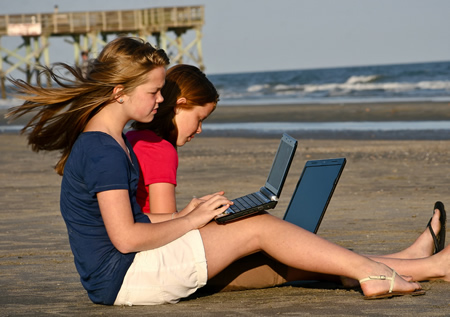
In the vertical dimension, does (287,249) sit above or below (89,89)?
below

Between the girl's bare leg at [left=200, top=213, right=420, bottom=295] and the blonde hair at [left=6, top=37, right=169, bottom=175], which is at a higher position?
the blonde hair at [left=6, top=37, right=169, bottom=175]

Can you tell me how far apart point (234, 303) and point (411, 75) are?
4354 cm

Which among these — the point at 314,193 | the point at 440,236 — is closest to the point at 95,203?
the point at 314,193

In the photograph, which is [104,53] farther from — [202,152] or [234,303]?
[202,152]

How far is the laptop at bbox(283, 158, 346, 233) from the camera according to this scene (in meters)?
3.98

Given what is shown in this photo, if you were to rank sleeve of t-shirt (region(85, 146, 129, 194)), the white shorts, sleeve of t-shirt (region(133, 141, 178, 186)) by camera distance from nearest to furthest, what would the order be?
1. sleeve of t-shirt (region(85, 146, 129, 194))
2. the white shorts
3. sleeve of t-shirt (region(133, 141, 178, 186))

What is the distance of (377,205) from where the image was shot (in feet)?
21.9

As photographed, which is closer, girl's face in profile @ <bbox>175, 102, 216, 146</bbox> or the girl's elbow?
the girl's elbow

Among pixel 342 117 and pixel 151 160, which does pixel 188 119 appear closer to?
pixel 151 160

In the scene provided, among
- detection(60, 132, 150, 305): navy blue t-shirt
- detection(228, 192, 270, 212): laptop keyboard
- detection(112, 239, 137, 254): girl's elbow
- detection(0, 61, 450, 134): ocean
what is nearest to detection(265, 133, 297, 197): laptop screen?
detection(228, 192, 270, 212): laptop keyboard

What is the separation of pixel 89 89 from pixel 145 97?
0.81 ft

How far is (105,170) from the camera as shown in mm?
3076

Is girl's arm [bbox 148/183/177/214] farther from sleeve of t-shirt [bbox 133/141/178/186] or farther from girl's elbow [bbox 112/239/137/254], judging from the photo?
girl's elbow [bbox 112/239/137/254]

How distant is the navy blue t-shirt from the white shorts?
0.16 ft
